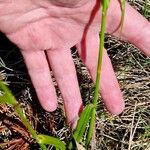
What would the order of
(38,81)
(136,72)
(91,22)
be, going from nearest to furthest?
(91,22)
(38,81)
(136,72)

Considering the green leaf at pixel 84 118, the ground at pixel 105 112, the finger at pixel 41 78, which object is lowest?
the ground at pixel 105 112

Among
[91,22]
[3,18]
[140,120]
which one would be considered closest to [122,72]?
[140,120]

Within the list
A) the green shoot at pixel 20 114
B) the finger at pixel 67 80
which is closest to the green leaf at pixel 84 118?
the green shoot at pixel 20 114

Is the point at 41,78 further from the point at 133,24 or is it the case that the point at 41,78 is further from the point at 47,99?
the point at 133,24

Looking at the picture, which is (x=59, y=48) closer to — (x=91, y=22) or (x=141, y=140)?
(x=91, y=22)

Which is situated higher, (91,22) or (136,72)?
(91,22)

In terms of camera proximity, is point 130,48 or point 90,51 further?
point 130,48

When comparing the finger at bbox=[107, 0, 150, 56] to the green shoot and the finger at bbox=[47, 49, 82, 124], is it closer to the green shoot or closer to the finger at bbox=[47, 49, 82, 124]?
the finger at bbox=[47, 49, 82, 124]

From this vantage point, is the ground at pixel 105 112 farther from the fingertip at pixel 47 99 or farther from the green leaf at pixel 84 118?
the green leaf at pixel 84 118
